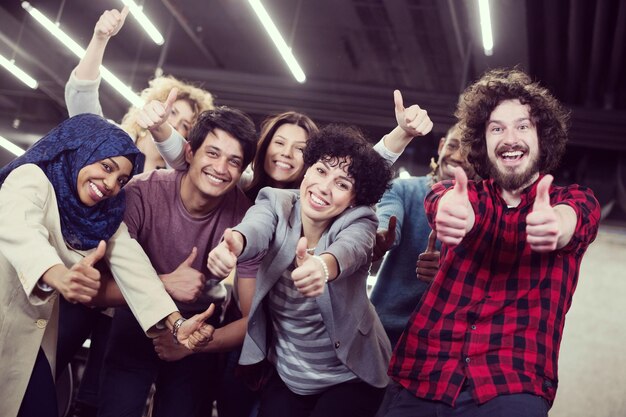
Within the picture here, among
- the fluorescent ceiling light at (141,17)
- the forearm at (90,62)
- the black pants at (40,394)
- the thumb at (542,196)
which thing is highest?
the fluorescent ceiling light at (141,17)

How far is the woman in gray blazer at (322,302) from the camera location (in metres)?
2.21

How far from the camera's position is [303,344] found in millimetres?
2289

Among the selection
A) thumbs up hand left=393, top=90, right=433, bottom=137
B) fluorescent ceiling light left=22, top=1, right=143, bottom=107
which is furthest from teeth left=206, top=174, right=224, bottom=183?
fluorescent ceiling light left=22, top=1, right=143, bottom=107

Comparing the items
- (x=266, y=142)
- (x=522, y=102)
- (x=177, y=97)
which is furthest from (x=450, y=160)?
(x=177, y=97)

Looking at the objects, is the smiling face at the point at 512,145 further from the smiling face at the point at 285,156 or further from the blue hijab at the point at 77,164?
the blue hijab at the point at 77,164

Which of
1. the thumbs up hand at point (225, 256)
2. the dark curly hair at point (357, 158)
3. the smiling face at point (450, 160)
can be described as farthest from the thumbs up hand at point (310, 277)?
the smiling face at point (450, 160)

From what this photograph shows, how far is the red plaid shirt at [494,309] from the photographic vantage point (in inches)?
70.1

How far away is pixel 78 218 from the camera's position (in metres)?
2.30

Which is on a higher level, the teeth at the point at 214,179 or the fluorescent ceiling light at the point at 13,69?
the fluorescent ceiling light at the point at 13,69

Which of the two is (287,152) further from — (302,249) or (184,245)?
(302,249)

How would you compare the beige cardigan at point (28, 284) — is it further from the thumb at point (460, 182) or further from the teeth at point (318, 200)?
the thumb at point (460, 182)

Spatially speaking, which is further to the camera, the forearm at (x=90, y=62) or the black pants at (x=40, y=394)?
the forearm at (x=90, y=62)

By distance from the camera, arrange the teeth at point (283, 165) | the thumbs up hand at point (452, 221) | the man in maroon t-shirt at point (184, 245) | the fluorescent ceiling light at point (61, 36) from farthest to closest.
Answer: the fluorescent ceiling light at point (61, 36), the teeth at point (283, 165), the man in maroon t-shirt at point (184, 245), the thumbs up hand at point (452, 221)

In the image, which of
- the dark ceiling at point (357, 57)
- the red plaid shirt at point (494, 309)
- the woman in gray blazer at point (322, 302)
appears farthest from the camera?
the dark ceiling at point (357, 57)
